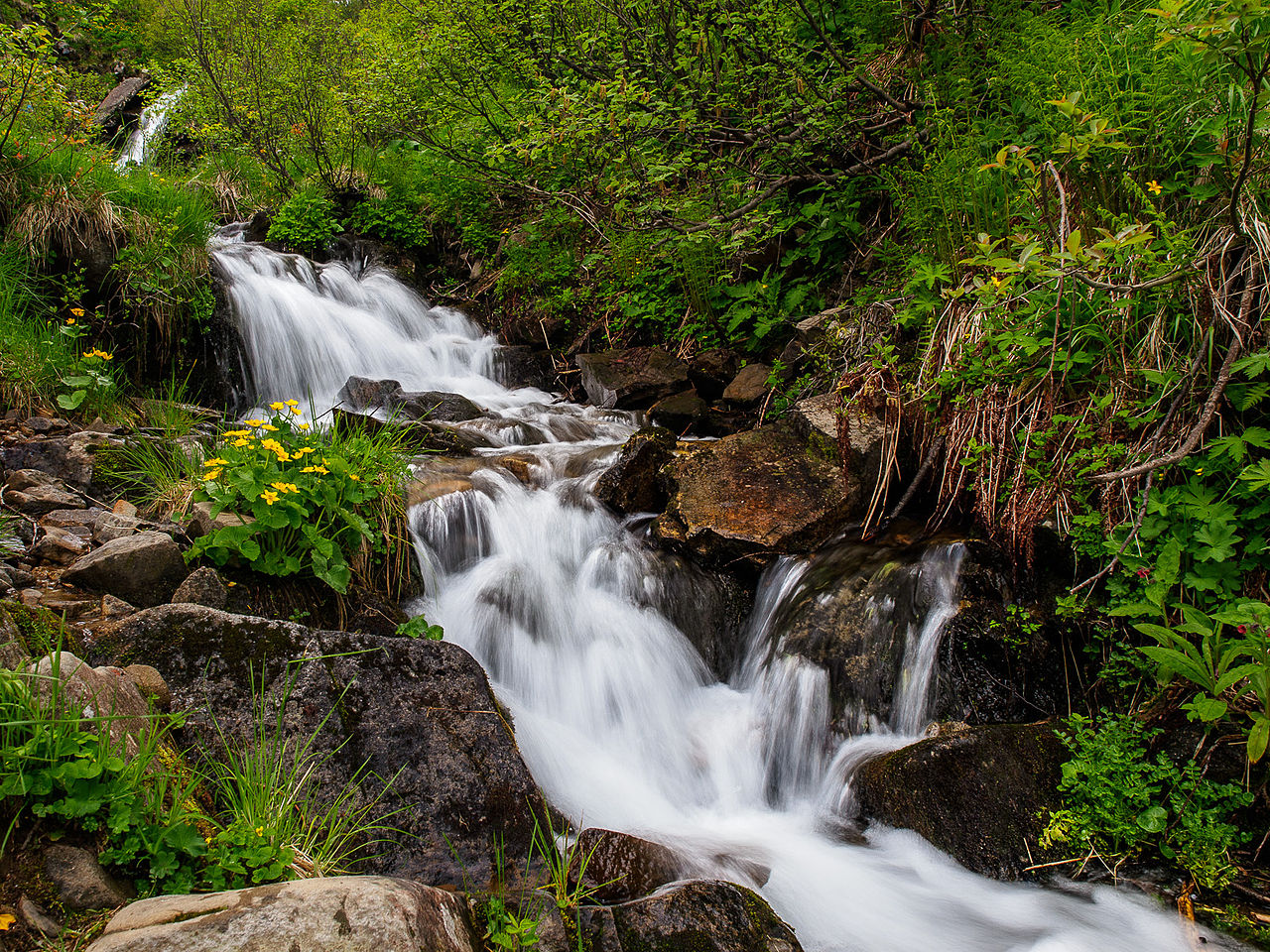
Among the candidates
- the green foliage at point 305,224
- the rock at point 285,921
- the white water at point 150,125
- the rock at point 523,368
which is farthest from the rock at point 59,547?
the white water at point 150,125

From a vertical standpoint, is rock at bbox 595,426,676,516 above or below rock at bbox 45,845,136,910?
above

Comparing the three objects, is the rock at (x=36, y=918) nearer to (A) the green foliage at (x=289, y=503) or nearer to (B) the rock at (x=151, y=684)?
(B) the rock at (x=151, y=684)

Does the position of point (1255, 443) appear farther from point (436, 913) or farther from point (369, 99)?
→ point (369, 99)

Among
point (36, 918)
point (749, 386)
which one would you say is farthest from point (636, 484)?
point (36, 918)

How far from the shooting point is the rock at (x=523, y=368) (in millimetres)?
8969

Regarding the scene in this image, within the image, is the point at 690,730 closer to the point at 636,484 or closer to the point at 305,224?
the point at 636,484

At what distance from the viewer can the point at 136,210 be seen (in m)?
6.23

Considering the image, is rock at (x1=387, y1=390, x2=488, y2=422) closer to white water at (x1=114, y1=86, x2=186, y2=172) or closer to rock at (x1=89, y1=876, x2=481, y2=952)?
rock at (x1=89, y1=876, x2=481, y2=952)

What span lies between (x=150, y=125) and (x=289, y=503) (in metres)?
15.0

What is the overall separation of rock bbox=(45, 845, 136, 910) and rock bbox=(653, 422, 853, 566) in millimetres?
3321

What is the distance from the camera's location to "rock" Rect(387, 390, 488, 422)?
6.84m

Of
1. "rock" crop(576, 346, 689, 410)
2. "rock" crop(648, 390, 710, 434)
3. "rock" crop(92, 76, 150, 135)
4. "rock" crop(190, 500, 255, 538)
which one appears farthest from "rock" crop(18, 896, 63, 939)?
"rock" crop(92, 76, 150, 135)

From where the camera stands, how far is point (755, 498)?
464cm

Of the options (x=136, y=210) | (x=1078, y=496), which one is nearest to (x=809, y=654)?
(x=1078, y=496)
